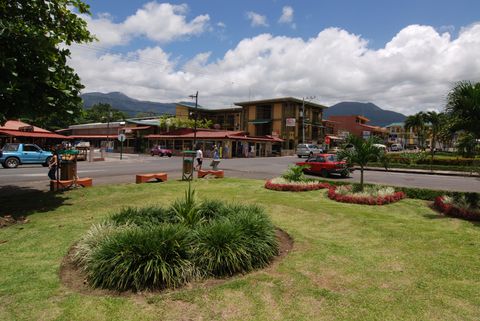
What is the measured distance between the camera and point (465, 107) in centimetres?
919

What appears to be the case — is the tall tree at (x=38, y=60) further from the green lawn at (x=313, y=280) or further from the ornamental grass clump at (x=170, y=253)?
the ornamental grass clump at (x=170, y=253)

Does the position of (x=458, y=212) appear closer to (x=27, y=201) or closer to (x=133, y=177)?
(x=27, y=201)

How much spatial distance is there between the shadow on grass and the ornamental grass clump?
15.4 feet

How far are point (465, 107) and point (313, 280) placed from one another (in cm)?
755

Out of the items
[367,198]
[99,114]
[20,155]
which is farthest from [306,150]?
[99,114]

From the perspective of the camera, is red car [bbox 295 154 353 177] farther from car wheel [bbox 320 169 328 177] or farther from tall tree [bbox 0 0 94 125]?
tall tree [bbox 0 0 94 125]

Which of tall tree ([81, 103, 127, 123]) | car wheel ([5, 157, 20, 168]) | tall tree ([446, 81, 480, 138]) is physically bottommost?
car wheel ([5, 157, 20, 168])

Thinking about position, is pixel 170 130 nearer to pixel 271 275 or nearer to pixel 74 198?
pixel 74 198

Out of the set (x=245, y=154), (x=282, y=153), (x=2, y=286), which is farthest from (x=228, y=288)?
(x=282, y=153)

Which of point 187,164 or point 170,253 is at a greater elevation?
point 187,164

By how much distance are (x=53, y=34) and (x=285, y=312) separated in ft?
31.7

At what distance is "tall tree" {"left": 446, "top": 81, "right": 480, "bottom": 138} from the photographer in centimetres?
899

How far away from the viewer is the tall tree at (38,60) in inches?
318

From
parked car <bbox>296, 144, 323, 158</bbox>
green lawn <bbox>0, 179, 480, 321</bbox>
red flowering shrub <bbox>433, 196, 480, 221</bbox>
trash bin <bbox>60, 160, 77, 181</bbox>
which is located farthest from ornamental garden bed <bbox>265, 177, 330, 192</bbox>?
parked car <bbox>296, 144, 323, 158</bbox>
